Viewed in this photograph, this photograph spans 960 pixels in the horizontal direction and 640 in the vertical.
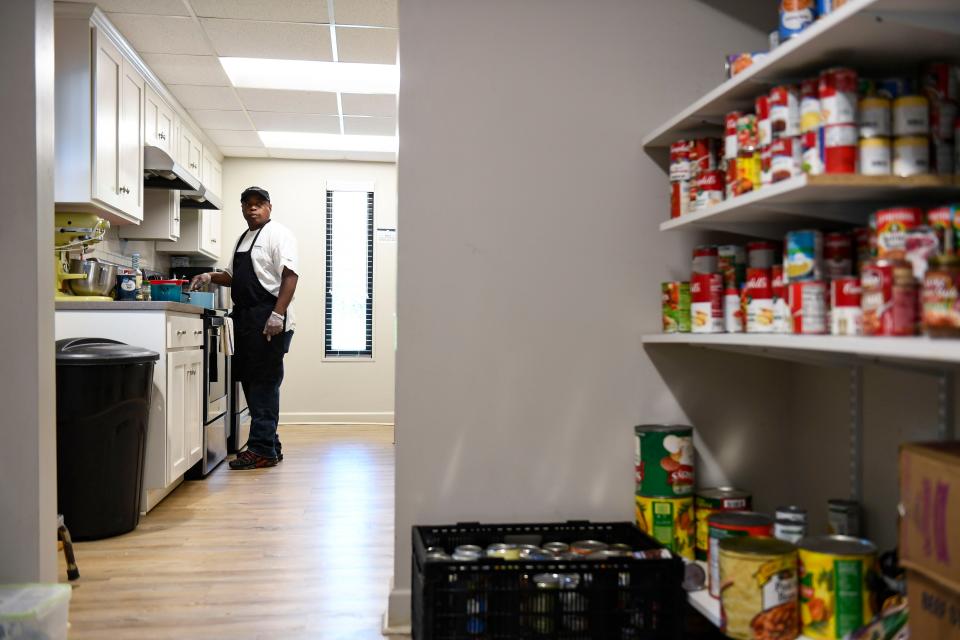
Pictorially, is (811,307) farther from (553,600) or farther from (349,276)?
(349,276)

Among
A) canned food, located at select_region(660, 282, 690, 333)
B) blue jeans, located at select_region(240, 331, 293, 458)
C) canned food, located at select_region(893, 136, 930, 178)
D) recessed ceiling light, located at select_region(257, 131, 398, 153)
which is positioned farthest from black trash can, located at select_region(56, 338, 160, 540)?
recessed ceiling light, located at select_region(257, 131, 398, 153)

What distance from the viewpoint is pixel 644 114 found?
87.6 inches

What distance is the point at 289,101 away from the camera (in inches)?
195

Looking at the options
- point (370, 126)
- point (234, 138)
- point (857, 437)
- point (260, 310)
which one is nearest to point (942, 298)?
point (857, 437)

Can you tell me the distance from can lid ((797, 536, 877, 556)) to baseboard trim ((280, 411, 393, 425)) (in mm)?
5093

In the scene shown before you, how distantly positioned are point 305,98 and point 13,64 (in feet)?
9.79

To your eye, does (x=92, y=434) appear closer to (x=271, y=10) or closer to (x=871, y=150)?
(x=271, y=10)

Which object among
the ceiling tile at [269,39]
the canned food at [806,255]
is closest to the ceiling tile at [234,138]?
the ceiling tile at [269,39]

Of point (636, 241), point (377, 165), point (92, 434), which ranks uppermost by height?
point (377, 165)

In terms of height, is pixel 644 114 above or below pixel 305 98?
below

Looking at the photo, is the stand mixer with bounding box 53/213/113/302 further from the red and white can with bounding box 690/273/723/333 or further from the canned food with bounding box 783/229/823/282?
the canned food with bounding box 783/229/823/282

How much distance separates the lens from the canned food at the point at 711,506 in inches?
79.0

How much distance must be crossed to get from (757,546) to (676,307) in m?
0.65

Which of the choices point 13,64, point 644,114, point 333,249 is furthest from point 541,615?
point 333,249
